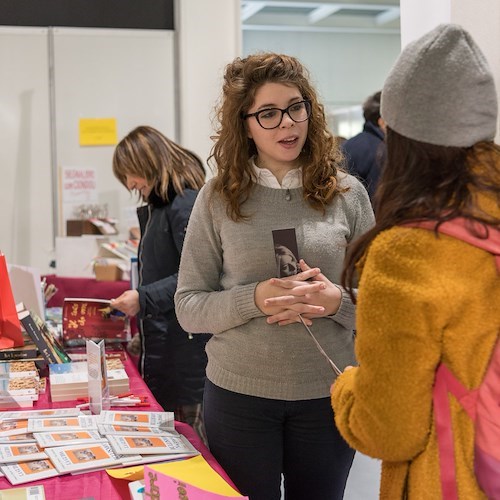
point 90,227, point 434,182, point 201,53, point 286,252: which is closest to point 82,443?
point 286,252

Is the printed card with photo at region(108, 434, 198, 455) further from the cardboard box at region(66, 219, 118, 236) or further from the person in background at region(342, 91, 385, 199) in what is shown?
the cardboard box at region(66, 219, 118, 236)

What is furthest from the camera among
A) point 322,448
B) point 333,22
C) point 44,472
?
point 333,22

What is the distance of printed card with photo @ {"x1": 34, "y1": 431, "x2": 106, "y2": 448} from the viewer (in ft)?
6.07

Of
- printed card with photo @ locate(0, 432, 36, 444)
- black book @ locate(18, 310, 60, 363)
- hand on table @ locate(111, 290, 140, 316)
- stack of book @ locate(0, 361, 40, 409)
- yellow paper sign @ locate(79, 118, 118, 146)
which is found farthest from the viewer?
yellow paper sign @ locate(79, 118, 118, 146)

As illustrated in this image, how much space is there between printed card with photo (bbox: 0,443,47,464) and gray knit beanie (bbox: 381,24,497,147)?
3.82 ft

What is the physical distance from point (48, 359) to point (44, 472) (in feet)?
3.03

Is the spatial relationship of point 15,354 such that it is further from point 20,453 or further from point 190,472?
point 190,472

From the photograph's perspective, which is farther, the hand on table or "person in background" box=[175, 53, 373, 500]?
the hand on table

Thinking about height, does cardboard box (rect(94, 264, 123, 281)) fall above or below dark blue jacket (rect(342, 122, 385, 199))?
below

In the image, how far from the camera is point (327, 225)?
188cm

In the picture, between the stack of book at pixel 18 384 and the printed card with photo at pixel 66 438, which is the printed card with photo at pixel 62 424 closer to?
the printed card with photo at pixel 66 438

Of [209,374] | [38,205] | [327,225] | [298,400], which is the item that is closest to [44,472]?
[209,374]

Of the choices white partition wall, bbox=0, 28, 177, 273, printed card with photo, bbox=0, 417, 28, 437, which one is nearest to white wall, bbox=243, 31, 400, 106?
white partition wall, bbox=0, 28, 177, 273

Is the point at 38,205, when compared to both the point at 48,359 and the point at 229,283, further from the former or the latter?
the point at 229,283
